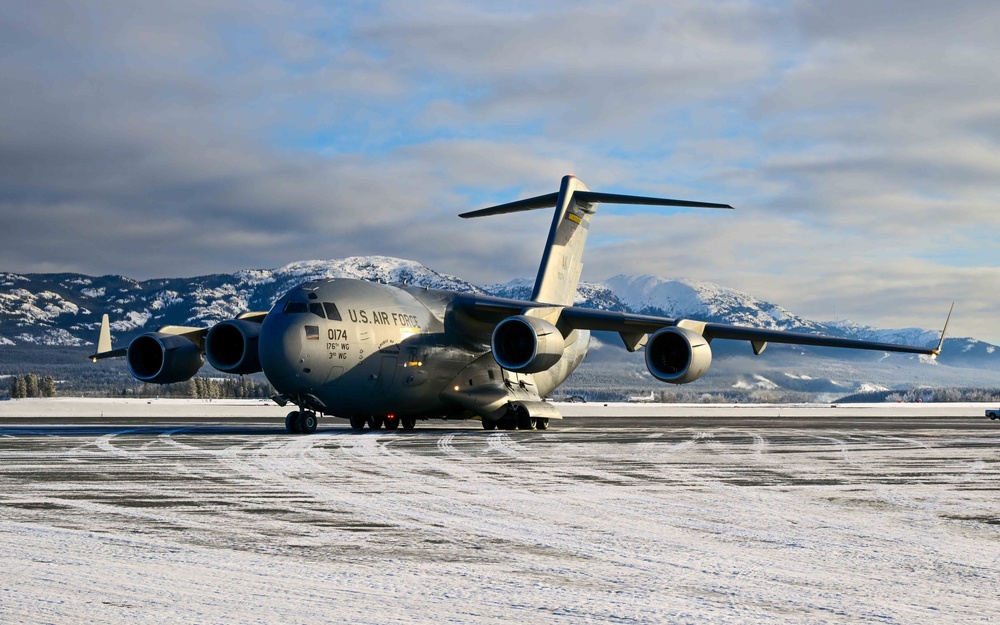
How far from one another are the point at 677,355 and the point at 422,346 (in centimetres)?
Answer: 706

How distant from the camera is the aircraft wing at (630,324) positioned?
2881cm

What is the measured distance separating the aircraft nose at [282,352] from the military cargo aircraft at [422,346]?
1.0 inches

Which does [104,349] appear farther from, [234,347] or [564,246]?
[564,246]

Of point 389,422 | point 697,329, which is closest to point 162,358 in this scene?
point 389,422

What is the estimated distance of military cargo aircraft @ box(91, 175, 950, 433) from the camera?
25.6 metres

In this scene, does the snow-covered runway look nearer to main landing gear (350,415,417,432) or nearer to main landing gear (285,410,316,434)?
main landing gear (285,410,316,434)

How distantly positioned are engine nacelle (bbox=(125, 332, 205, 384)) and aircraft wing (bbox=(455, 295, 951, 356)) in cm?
800

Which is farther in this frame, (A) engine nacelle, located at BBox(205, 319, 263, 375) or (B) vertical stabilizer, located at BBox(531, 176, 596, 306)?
(B) vertical stabilizer, located at BBox(531, 176, 596, 306)

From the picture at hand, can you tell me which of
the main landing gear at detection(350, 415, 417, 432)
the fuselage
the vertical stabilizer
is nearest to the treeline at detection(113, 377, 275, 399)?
the vertical stabilizer

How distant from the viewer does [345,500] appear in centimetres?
1115

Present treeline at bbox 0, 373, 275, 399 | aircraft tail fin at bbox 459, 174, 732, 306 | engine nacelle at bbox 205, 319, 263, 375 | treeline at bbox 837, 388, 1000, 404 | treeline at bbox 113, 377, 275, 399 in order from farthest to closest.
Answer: treeline at bbox 837, 388, 1000, 404, treeline at bbox 113, 377, 275, 399, treeline at bbox 0, 373, 275, 399, aircraft tail fin at bbox 459, 174, 732, 306, engine nacelle at bbox 205, 319, 263, 375

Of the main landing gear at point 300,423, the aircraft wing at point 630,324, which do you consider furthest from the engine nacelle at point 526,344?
the main landing gear at point 300,423

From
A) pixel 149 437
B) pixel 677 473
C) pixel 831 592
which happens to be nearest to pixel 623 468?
pixel 677 473

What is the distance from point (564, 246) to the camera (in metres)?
33.9
